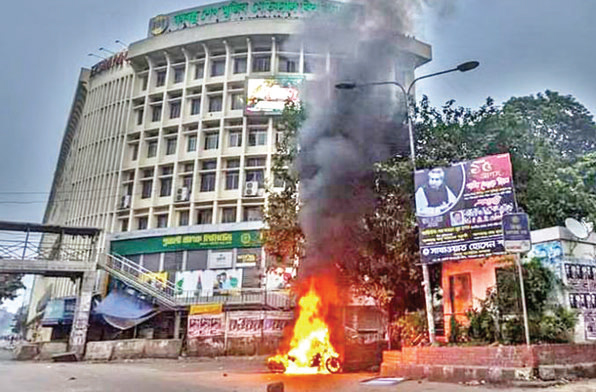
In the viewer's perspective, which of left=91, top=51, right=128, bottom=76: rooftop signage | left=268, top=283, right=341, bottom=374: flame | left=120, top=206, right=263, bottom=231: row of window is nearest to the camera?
left=268, top=283, right=341, bottom=374: flame

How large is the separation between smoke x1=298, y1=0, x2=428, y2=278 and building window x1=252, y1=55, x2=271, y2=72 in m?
21.3

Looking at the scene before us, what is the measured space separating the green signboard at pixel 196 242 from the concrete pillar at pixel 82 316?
6.19m

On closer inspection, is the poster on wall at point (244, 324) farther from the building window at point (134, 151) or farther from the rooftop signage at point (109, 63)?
the rooftop signage at point (109, 63)

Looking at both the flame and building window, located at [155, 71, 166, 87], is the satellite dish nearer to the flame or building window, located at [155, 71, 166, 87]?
the flame

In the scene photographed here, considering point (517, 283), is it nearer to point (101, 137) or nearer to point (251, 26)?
point (251, 26)

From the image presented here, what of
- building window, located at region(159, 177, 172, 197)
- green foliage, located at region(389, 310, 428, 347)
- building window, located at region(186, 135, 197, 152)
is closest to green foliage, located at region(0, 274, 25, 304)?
building window, located at region(159, 177, 172, 197)

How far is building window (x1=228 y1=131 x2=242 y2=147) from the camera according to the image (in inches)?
1364

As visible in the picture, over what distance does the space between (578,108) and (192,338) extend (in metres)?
23.2

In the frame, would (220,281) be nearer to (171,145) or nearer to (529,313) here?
(171,145)

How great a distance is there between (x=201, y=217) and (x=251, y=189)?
4191mm

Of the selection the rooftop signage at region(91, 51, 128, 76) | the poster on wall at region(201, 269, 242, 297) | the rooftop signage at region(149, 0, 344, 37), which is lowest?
the poster on wall at region(201, 269, 242, 297)

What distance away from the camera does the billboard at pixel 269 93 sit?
3397cm

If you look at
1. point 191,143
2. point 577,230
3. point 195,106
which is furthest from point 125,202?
point 577,230

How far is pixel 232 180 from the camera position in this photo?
33.8 meters
